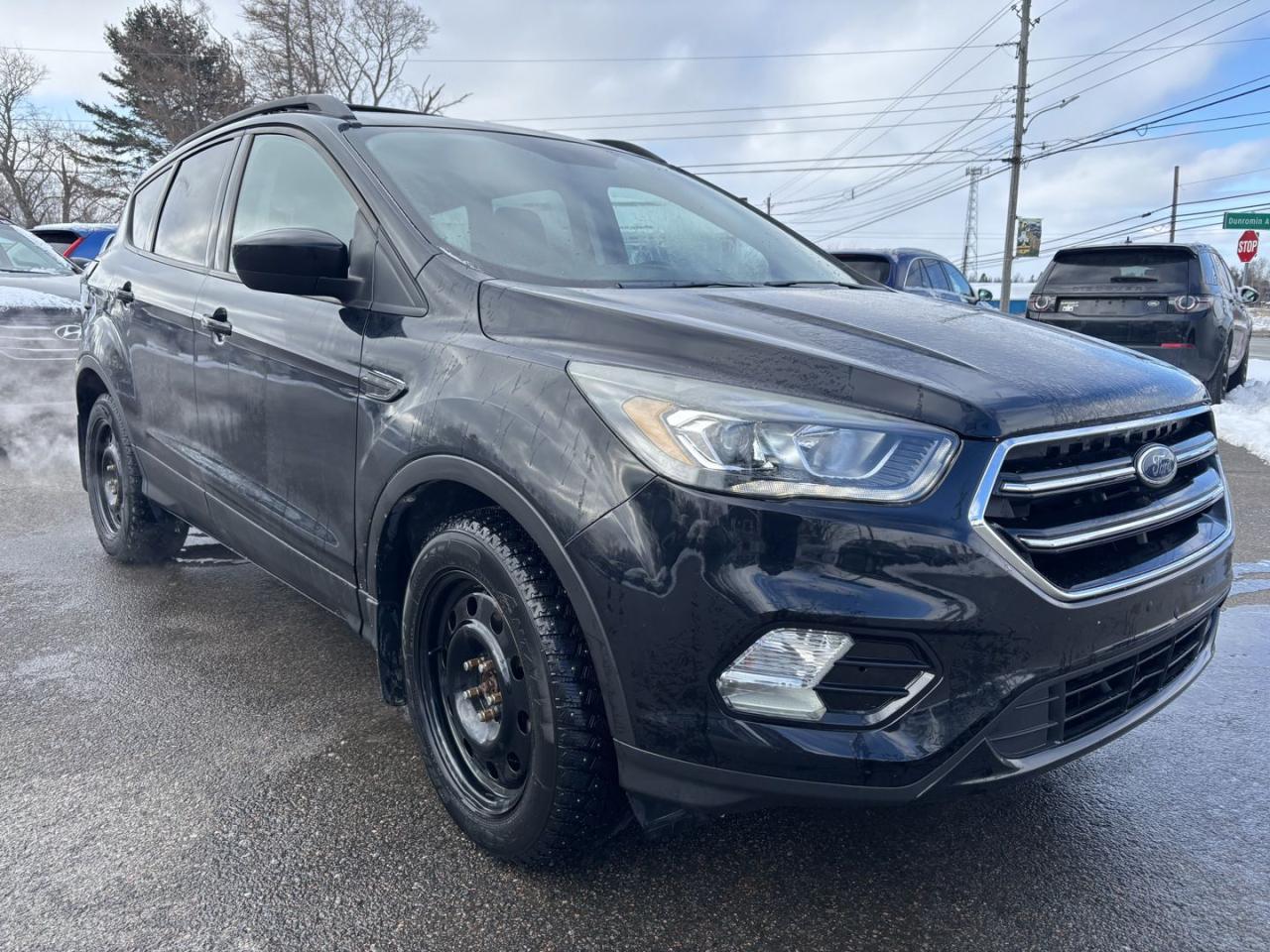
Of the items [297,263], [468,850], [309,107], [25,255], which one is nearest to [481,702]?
[468,850]

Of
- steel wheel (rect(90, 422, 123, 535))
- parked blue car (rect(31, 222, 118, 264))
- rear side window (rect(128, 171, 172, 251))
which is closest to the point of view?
rear side window (rect(128, 171, 172, 251))

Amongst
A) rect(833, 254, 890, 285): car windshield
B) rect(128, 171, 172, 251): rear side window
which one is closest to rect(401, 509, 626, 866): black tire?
rect(128, 171, 172, 251): rear side window

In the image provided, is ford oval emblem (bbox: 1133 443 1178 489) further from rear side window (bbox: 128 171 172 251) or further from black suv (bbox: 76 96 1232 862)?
rear side window (bbox: 128 171 172 251)

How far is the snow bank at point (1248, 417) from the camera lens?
816 centimetres

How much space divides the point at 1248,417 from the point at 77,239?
12348 millimetres

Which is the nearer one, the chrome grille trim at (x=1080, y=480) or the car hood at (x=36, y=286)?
the chrome grille trim at (x=1080, y=480)

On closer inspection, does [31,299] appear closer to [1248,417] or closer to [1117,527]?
[1117,527]

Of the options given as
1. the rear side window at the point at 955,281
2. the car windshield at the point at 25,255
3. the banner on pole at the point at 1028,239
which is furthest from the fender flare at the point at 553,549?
the banner on pole at the point at 1028,239

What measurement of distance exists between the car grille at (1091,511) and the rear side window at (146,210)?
372cm

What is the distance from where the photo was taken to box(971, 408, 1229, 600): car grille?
172 centimetres

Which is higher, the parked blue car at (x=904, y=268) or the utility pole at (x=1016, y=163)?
the utility pole at (x=1016, y=163)

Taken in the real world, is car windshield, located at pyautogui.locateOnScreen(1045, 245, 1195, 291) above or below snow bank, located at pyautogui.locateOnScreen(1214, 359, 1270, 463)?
above

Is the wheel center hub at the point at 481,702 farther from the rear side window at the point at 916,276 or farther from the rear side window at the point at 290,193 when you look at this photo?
the rear side window at the point at 916,276

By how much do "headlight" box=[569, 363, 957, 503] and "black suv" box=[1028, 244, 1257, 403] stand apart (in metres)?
7.71
